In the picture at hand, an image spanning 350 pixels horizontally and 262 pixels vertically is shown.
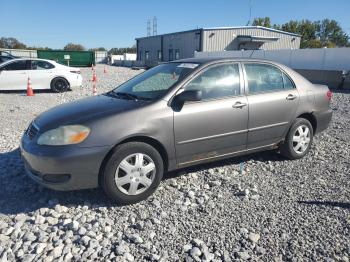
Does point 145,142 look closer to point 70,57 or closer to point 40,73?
point 40,73

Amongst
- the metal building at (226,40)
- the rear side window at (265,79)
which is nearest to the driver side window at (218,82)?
the rear side window at (265,79)

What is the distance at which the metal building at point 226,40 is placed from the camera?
135ft

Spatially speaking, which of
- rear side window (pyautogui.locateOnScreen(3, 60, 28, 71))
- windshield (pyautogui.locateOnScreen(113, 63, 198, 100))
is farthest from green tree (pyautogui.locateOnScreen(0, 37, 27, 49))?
windshield (pyautogui.locateOnScreen(113, 63, 198, 100))

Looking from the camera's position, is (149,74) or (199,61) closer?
(199,61)

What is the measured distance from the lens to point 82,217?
12.3 ft

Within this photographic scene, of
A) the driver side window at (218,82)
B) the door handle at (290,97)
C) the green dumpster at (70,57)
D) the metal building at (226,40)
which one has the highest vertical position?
the metal building at (226,40)

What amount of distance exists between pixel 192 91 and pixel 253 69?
1.30 metres

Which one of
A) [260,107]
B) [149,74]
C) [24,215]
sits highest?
[149,74]

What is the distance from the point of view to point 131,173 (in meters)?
3.96

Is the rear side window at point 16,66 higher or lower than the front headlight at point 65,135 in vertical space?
higher

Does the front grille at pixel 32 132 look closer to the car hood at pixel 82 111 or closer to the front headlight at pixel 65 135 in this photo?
the car hood at pixel 82 111

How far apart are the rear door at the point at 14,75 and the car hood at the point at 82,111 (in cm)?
989

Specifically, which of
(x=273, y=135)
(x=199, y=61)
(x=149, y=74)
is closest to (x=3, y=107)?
(x=149, y=74)

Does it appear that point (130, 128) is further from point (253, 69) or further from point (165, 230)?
point (253, 69)
